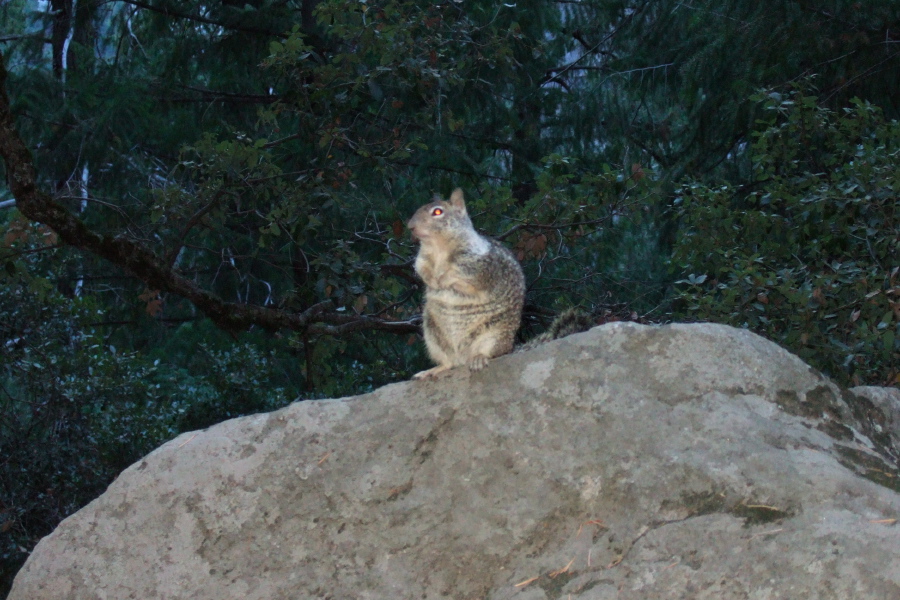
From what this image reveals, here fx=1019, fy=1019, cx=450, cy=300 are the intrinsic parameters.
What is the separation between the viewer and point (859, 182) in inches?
248

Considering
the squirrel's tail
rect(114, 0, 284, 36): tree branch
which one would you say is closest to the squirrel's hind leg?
the squirrel's tail

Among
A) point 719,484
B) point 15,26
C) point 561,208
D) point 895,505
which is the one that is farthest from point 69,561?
point 15,26

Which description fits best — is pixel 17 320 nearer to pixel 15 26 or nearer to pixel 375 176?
pixel 375 176

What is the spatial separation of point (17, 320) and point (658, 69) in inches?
255

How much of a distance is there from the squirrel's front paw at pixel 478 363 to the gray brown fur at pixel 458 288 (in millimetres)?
243

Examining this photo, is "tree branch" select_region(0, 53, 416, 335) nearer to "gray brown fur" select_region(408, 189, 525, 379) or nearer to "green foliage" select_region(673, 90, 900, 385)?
"green foliage" select_region(673, 90, 900, 385)

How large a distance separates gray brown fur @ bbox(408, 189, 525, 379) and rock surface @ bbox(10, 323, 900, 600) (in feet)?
1.20

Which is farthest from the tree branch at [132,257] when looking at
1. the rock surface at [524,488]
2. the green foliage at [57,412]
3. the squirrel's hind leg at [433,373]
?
the rock surface at [524,488]

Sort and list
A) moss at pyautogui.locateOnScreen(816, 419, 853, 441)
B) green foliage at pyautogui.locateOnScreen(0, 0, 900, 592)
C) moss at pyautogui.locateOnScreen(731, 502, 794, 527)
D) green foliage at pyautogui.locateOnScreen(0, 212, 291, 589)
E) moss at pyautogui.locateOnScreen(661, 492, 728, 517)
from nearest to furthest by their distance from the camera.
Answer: moss at pyautogui.locateOnScreen(731, 502, 794, 527) < moss at pyautogui.locateOnScreen(661, 492, 728, 517) < moss at pyautogui.locateOnScreen(816, 419, 853, 441) < green foliage at pyautogui.locateOnScreen(0, 0, 900, 592) < green foliage at pyautogui.locateOnScreen(0, 212, 291, 589)

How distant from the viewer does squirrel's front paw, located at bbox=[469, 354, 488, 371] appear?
4.03 metres

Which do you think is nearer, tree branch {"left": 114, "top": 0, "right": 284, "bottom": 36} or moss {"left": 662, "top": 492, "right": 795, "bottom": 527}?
moss {"left": 662, "top": 492, "right": 795, "bottom": 527}

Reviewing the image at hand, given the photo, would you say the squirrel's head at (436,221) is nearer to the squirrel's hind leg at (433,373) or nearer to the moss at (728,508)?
the squirrel's hind leg at (433,373)

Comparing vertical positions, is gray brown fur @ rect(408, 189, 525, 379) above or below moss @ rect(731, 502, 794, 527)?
above

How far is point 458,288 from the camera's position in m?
4.42
